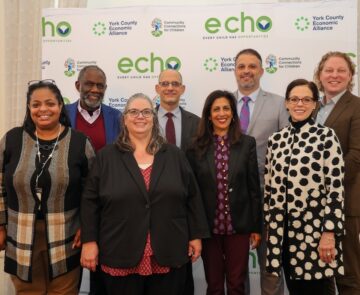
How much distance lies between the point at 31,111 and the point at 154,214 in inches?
36.9

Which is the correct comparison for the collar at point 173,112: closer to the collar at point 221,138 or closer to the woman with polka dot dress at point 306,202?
the collar at point 221,138

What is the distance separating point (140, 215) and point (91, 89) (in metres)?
1.46

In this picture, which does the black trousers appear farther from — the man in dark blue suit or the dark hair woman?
the man in dark blue suit

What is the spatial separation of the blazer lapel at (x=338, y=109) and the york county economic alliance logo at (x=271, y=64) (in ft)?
3.20

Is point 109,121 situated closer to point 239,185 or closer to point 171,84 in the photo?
point 171,84

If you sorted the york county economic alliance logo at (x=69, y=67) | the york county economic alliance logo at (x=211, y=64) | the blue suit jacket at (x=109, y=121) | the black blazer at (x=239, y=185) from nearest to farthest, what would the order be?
the black blazer at (x=239, y=185)
the blue suit jacket at (x=109, y=121)
the york county economic alliance logo at (x=211, y=64)
the york county economic alliance logo at (x=69, y=67)

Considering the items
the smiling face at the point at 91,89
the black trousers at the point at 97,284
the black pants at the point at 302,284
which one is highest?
the smiling face at the point at 91,89

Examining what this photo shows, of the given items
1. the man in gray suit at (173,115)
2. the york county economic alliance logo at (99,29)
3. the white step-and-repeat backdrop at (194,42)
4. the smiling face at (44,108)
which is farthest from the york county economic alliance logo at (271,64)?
the smiling face at (44,108)

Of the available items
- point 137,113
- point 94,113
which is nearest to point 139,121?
point 137,113

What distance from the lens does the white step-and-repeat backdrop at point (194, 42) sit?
3.50m

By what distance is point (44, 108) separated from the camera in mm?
2195

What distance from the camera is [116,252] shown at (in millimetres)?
2051

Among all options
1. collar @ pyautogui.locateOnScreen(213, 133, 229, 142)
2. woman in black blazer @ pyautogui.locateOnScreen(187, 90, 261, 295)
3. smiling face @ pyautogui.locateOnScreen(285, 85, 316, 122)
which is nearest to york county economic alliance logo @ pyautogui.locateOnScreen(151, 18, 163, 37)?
woman in black blazer @ pyautogui.locateOnScreen(187, 90, 261, 295)

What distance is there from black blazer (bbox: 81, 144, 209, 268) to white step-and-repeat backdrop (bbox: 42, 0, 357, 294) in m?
1.65
